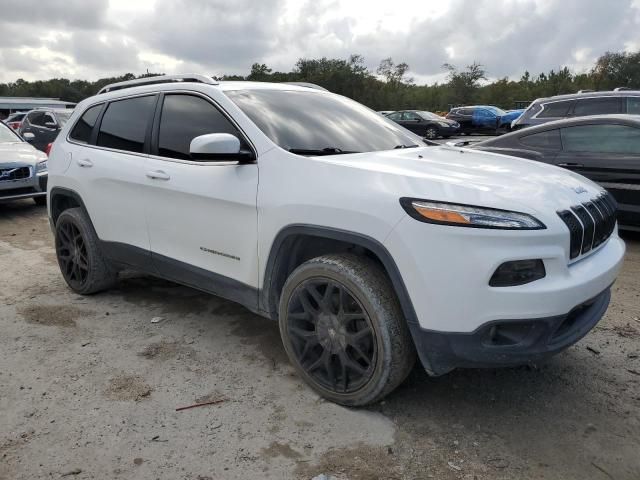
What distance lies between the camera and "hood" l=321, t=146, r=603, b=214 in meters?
2.44

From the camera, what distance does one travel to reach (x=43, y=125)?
44.7ft

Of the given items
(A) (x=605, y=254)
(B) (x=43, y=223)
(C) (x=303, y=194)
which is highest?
(C) (x=303, y=194)

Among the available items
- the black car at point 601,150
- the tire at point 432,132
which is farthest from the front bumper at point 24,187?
the tire at point 432,132

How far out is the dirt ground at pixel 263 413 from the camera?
245 centimetres

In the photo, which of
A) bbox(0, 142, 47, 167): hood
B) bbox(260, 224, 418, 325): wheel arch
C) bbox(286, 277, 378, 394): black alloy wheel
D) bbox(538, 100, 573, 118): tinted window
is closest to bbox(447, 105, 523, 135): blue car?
bbox(538, 100, 573, 118): tinted window

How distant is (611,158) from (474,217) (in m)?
4.22

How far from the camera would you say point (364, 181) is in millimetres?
2660

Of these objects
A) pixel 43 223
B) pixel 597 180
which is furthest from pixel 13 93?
pixel 597 180

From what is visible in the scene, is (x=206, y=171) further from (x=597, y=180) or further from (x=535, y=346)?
(x=597, y=180)

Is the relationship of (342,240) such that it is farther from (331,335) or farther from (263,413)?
(263,413)

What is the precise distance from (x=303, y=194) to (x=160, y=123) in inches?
60.6

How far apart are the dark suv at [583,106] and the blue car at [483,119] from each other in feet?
52.4

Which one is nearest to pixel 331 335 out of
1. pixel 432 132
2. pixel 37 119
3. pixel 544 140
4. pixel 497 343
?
pixel 497 343

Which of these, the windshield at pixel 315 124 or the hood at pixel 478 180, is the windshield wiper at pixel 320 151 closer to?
the windshield at pixel 315 124
